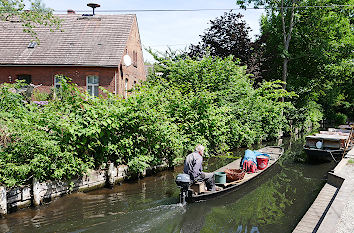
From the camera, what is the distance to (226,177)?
10891 millimetres

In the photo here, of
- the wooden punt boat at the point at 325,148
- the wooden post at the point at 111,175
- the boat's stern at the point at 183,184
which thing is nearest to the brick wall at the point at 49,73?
the wooden post at the point at 111,175

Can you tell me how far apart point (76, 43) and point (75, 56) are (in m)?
1.63

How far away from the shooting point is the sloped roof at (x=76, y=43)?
23797 mm

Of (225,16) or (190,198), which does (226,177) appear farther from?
(225,16)

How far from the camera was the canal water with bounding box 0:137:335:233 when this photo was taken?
7.70 m

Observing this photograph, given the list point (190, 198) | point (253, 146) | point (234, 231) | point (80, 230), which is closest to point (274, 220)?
point (234, 231)

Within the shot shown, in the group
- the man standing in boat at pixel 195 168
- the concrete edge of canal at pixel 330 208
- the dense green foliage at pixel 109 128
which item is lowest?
the concrete edge of canal at pixel 330 208

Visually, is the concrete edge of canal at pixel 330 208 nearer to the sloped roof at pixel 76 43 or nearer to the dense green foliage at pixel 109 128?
the dense green foliage at pixel 109 128

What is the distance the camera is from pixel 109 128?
404 inches

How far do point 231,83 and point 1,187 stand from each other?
13.7 metres

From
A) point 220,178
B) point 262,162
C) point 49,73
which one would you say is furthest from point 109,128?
point 49,73

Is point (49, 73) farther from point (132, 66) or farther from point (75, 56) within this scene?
point (132, 66)

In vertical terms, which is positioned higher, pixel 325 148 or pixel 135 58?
pixel 135 58

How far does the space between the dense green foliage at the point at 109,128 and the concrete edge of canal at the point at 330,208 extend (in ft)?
18.3
